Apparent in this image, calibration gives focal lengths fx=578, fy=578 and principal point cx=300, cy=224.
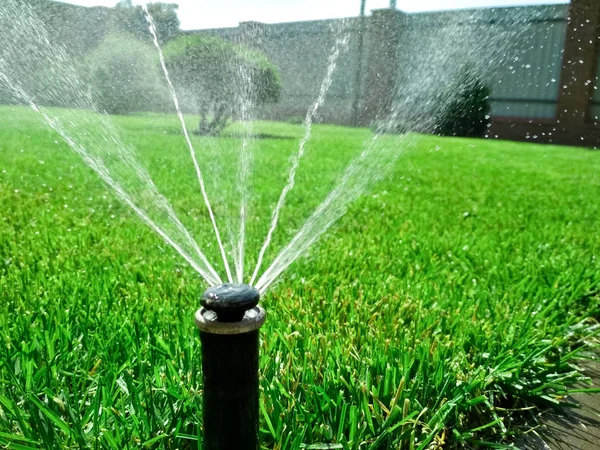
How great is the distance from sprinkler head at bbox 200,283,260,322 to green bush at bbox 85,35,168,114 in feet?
26.1

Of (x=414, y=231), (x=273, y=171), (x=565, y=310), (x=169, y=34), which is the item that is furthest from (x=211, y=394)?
(x=169, y=34)

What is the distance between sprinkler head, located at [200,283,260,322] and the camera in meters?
0.92

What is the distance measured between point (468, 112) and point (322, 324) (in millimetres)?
12256

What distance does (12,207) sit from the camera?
3.60m

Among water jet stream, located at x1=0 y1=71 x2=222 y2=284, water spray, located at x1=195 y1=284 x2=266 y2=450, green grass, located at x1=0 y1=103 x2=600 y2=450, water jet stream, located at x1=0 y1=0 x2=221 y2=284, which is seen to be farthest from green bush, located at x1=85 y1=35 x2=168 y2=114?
water spray, located at x1=195 y1=284 x2=266 y2=450

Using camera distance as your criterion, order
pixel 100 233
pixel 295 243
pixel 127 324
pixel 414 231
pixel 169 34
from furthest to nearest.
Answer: pixel 169 34 → pixel 414 231 → pixel 100 233 → pixel 295 243 → pixel 127 324

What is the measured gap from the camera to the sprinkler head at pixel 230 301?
3.01 ft

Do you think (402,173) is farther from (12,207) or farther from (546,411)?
(546,411)

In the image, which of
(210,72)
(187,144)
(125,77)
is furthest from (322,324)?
(125,77)

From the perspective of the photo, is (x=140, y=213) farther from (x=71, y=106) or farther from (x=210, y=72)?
(x=210, y=72)

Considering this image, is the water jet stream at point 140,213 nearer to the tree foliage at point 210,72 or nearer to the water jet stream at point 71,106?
the water jet stream at point 71,106

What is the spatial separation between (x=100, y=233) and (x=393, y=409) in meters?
2.14

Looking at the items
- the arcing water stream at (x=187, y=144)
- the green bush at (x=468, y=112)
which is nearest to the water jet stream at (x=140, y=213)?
the arcing water stream at (x=187, y=144)

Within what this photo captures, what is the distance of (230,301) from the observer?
917 mm
